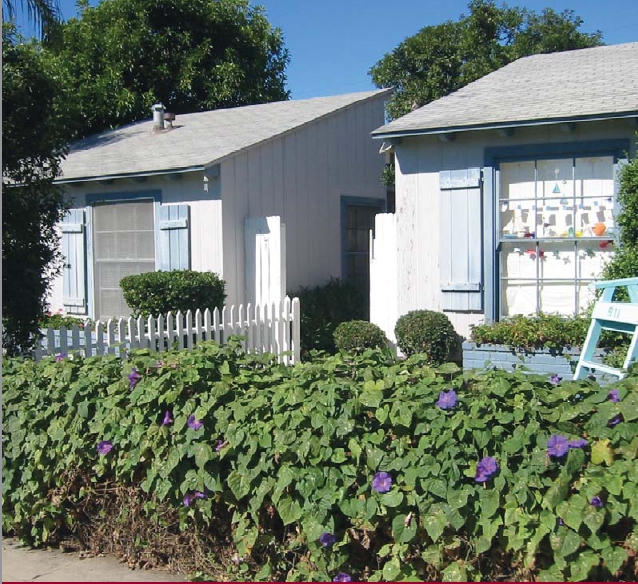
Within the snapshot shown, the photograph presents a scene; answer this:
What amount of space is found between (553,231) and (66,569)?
6503 millimetres

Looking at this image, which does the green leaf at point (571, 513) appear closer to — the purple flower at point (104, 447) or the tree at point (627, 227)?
the purple flower at point (104, 447)

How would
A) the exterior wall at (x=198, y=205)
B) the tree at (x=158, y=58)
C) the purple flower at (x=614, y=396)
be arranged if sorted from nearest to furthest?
the purple flower at (x=614, y=396) → the exterior wall at (x=198, y=205) → the tree at (x=158, y=58)

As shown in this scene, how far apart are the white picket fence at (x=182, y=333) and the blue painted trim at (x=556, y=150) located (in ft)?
10.00

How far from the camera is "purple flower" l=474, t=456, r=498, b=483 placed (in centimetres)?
348

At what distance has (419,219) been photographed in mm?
9930

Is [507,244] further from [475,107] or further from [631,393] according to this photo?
[631,393]

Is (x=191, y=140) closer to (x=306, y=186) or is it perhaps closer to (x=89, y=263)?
(x=306, y=186)

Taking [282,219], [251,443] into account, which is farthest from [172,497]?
[282,219]

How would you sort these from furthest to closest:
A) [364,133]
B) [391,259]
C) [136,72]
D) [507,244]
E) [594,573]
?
[136,72] < [364,133] < [391,259] < [507,244] < [594,573]

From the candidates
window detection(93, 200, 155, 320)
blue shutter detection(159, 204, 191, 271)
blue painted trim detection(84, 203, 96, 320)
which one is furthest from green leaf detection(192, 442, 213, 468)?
blue painted trim detection(84, 203, 96, 320)

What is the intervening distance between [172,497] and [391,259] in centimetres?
701

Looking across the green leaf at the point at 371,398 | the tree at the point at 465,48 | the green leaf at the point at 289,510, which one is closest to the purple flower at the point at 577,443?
the green leaf at the point at 371,398

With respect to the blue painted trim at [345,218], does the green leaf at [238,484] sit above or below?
below

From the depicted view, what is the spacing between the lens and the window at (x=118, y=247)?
1254cm
